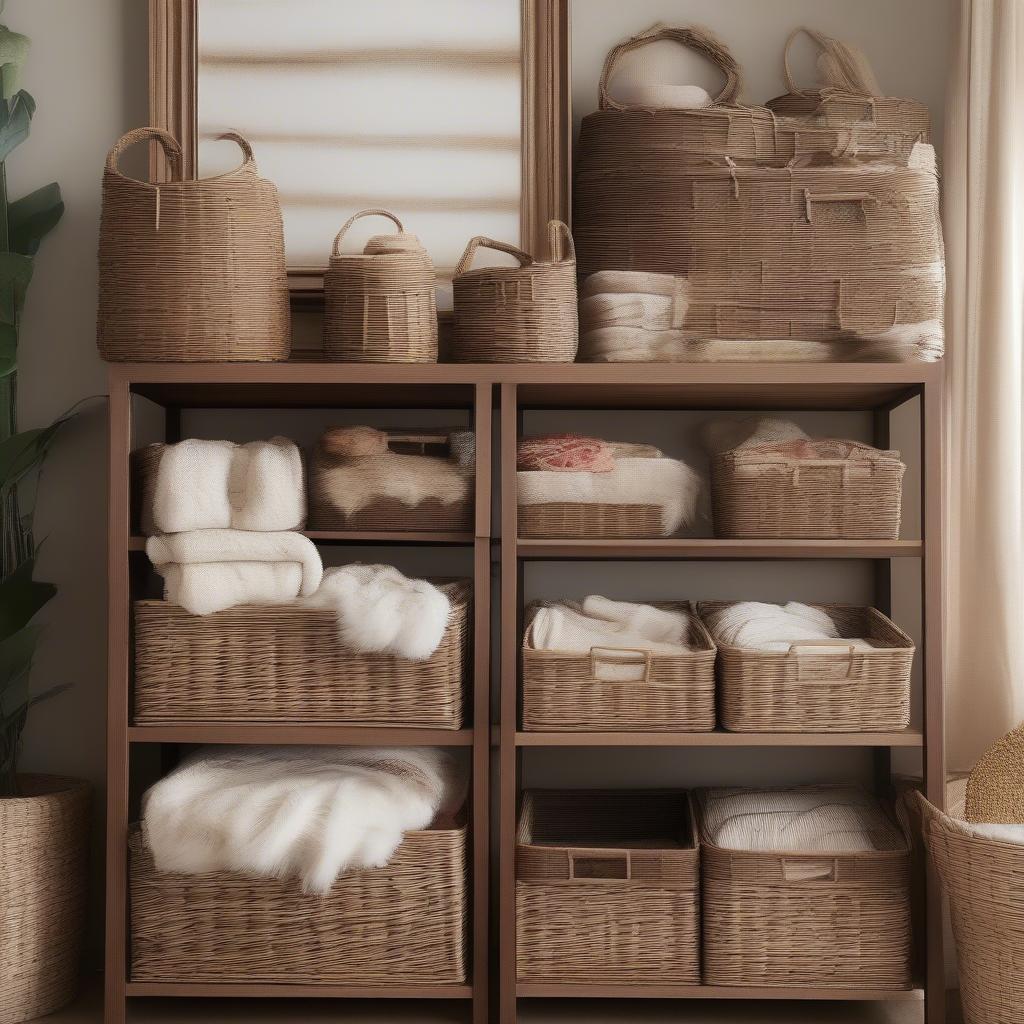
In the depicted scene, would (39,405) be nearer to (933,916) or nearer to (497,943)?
(497,943)

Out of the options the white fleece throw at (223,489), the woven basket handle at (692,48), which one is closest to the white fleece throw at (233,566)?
the white fleece throw at (223,489)

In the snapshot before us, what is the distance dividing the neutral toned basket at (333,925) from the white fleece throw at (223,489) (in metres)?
0.64

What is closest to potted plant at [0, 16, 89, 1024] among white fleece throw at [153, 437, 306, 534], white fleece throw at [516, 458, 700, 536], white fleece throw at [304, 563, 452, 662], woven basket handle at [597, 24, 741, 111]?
white fleece throw at [153, 437, 306, 534]

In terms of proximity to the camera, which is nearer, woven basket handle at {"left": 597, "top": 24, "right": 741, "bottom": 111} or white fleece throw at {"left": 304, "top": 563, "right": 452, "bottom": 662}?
white fleece throw at {"left": 304, "top": 563, "right": 452, "bottom": 662}

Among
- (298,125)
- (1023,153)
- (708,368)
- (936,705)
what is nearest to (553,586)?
(708,368)

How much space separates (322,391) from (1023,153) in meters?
1.46

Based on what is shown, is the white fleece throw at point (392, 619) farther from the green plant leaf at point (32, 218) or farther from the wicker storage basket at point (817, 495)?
the green plant leaf at point (32, 218)

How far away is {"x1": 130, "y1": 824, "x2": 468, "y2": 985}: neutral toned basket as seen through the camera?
6.30ft

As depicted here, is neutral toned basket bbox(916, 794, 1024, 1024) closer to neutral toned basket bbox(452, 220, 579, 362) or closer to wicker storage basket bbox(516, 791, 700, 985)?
wicker storage basket bbox(516, 791, 700, 985)

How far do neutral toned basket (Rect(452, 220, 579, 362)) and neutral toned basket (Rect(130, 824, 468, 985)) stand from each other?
89 centimetres

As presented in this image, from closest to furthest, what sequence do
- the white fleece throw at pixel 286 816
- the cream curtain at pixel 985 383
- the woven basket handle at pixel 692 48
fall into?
the white fleece throw at pixel 286 816 < the cream curtain at pixel 985 383 < the woven basket handle at pixel 692 48

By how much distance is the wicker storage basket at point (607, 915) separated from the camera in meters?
1.93

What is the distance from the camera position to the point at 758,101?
2.31 metres

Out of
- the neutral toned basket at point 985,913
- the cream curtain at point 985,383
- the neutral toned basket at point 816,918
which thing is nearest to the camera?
the neutral toned basket at point 985,913
